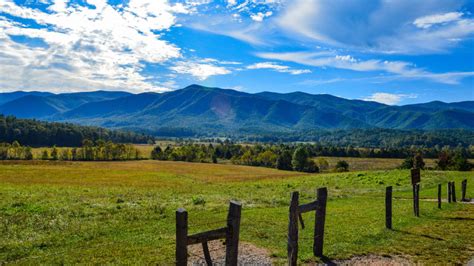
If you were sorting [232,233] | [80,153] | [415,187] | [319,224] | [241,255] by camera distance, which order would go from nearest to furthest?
1. [232,233]
2. [319,224]
3. [241,255]
4. [415,187]
5. [80,153]

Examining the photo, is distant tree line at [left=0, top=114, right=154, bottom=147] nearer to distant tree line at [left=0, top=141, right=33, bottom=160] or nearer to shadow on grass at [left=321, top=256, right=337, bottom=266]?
distant tree line at [left=0, top=141, right=33, bottom=160]

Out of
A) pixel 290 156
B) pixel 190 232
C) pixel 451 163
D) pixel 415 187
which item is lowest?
pixel 190 232

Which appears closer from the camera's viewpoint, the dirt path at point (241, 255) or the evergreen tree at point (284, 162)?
the dirt path at point (241, 255)

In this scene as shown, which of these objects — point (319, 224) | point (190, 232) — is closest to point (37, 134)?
point (190, 232)

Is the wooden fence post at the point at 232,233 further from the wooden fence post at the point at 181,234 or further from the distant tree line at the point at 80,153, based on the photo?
the distant tree line at the point at 80,153

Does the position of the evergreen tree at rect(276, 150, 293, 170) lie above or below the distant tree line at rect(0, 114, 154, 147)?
below

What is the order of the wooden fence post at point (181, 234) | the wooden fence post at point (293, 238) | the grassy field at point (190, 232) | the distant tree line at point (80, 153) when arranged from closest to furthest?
the wooden fence post at point (181, 234)
the wooden fence post at point (293, 238)
the grassy field at point (190, 232)
the distant tree line at point (80, 153)

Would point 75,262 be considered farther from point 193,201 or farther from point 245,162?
point 245,162

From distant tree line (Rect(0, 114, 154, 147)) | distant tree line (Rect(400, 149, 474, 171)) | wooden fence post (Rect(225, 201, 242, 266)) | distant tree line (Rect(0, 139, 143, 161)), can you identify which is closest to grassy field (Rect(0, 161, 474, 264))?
wooden fence post (Rect(225, 201, 242, 266))

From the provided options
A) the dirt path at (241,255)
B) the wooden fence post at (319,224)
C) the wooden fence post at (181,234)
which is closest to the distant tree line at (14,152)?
the dirt path at (241,255)

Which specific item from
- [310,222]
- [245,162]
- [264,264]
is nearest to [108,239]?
[264,264]

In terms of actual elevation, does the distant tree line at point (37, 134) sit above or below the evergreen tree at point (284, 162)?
above

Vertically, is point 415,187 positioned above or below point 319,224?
above

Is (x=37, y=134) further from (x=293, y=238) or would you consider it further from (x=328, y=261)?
(x=293, y=238)
